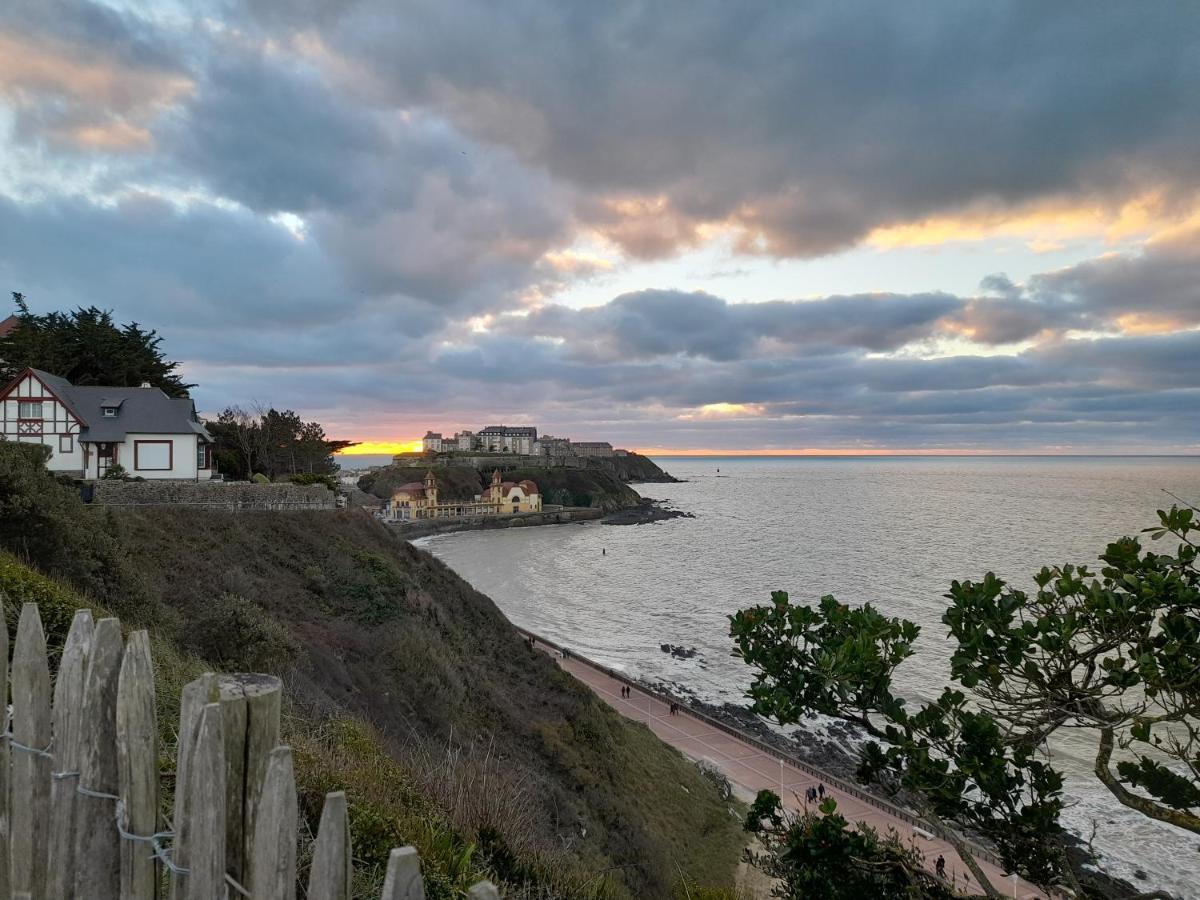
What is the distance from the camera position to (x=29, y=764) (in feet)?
7.77

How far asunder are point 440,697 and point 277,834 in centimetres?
1499

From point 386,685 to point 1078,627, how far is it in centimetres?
1437

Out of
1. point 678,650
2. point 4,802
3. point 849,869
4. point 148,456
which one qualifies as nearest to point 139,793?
point 4,802

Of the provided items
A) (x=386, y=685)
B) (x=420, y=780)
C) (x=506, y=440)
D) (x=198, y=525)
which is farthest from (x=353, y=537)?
(x=506, y=440)

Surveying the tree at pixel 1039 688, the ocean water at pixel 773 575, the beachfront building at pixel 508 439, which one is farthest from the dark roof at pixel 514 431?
the tree at pixel 1039 688

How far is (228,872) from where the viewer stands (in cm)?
179

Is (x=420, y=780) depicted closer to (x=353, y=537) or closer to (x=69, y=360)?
(x=353, y=537)

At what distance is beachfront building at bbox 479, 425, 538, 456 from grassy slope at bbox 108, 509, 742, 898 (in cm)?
13807

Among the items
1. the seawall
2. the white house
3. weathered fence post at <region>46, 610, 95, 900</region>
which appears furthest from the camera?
the seawall

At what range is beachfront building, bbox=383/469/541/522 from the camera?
88.7 meters

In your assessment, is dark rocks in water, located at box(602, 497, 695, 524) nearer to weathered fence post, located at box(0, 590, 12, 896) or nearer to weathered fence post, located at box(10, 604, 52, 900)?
weathered fence post, located at box(0, 590, 12, 896)

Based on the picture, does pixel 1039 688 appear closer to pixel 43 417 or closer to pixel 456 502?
pixel 43 417

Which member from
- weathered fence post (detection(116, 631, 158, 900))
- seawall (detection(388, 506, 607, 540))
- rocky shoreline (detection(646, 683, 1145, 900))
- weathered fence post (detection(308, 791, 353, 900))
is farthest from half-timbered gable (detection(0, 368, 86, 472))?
seawall (detection(388, 506, 607, 540))

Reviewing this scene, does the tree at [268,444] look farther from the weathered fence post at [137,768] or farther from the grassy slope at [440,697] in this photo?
the weathered fence post at [137,768]
